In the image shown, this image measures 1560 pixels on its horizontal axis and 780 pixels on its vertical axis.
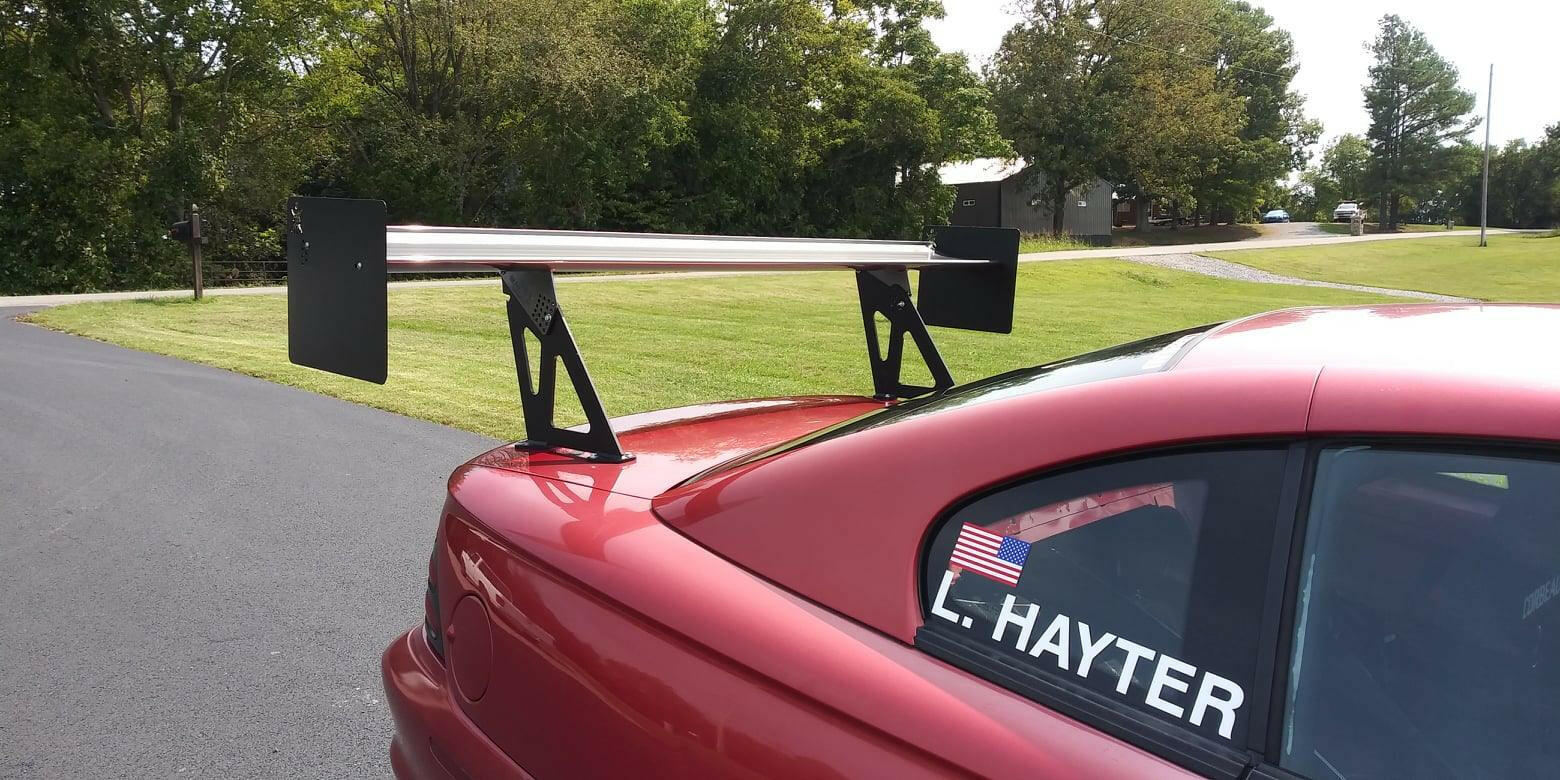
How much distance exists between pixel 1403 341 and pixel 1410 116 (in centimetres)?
9425

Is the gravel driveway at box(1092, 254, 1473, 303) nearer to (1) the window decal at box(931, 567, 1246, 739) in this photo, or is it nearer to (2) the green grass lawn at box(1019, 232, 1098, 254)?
(2) the green grass lawn at box(1019, 232, 1098, 254)

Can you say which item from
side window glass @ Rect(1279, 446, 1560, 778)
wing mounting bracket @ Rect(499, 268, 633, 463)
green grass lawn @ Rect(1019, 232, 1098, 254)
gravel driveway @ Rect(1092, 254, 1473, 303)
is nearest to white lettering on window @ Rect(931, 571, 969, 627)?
side window glass @ Rect(1279, 446, 1560, 778)

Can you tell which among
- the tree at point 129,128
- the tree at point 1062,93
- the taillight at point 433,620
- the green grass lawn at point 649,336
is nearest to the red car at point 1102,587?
the taillight at point 433,620

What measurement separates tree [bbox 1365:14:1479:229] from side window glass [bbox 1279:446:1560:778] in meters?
91.2

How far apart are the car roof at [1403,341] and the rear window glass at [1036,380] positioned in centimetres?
6

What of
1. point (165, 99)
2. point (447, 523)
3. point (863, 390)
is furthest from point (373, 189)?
point (447, 523)

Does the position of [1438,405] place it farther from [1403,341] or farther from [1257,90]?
[1257,90]

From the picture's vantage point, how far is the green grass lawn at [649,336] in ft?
33.9

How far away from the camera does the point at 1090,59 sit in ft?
194

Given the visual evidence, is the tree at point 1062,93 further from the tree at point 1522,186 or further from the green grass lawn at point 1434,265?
the tree at point 1522,186

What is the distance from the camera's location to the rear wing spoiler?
212 cm

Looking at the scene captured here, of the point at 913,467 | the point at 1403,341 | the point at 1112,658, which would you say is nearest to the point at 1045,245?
the point at 1403,341

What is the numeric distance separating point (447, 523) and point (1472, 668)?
179 cm

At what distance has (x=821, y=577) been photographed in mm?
1569
